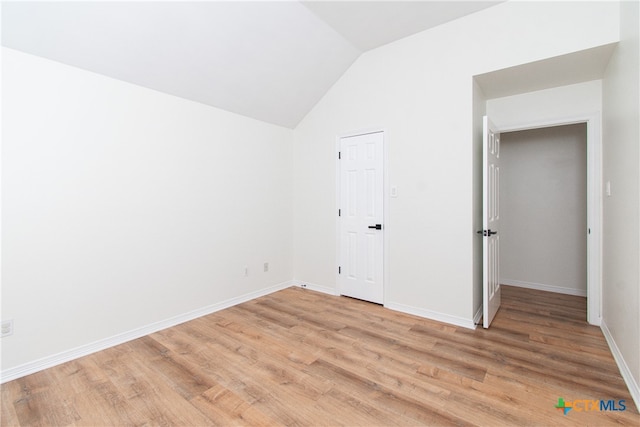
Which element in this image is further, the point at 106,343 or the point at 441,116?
the point at 441,116

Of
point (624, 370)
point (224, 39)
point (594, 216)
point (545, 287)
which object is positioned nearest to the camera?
point (624, 370)

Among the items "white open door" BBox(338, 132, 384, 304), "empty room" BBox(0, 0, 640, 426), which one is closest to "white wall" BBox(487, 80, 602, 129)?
"empty room" BBox(0, 0, 640, 426)

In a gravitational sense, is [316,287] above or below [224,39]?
below

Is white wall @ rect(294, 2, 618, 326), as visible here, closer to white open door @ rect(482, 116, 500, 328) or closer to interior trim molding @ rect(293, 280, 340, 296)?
white open door @ rect(482, 116, 500, 328)

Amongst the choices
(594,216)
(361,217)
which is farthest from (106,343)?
(594,216)

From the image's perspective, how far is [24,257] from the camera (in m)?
2.17

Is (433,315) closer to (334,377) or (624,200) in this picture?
(334,377)

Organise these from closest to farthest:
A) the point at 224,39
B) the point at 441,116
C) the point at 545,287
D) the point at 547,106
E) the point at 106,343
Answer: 1. the point at 106,343
2. the point at 224,39
3. the point at 441,116
4. the point at 547,106
5. the point at 545,287

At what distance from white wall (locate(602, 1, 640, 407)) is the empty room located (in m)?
0.03

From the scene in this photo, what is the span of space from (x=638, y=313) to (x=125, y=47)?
415 centimetres

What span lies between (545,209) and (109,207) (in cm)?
531

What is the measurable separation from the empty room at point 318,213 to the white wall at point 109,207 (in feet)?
0.06

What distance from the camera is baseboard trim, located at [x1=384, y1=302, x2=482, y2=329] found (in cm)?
292

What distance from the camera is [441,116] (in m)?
3.04
